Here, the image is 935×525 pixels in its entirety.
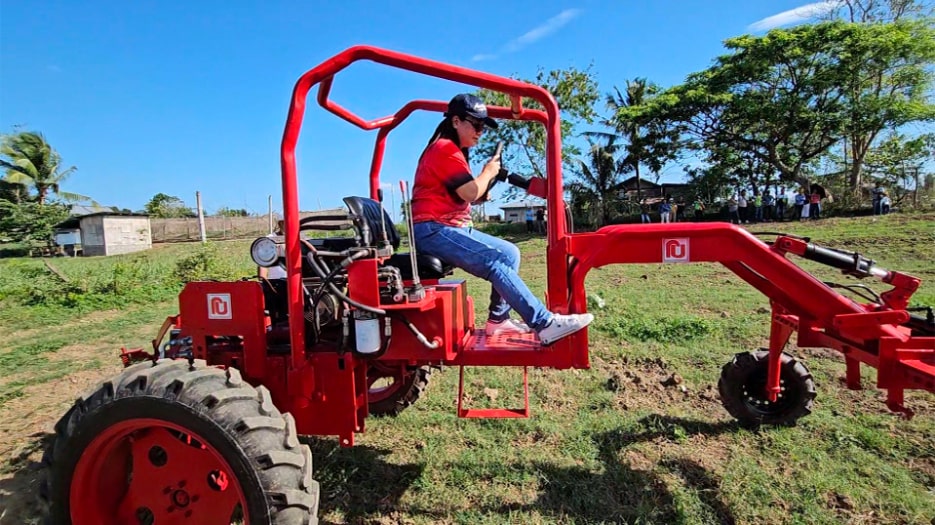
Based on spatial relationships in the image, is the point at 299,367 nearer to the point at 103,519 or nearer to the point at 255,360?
the point at 255,360

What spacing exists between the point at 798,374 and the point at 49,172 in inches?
1708

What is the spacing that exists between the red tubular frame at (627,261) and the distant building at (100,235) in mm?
33387

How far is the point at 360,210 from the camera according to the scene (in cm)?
300

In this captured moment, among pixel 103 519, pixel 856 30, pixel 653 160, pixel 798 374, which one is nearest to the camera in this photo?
pixel 103 519

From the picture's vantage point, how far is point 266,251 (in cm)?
285

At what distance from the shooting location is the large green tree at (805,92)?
2344 cm

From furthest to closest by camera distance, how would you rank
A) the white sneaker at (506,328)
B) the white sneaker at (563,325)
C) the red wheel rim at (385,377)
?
the red wheel rim at (385,377), the white sneaker at (506,328), the white sneaker at (563,325)

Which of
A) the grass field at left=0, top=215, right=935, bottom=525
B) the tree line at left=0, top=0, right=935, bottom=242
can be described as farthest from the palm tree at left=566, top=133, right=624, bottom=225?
the grass field at left=0, top=215, right=935, bottom=525

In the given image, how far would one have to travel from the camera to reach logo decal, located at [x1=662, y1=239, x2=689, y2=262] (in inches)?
112

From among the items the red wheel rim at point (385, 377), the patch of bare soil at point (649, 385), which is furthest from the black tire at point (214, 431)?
the patch of bare soil at point (649, 385)

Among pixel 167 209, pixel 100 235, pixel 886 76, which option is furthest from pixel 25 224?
pixel 886 76

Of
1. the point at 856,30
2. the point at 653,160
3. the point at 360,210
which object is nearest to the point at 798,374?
the point at 360,210

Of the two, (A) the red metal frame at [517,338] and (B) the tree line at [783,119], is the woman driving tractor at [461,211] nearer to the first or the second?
(A) the red metal frame at [517,338]

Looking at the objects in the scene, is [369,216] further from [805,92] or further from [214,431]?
[805,92]
